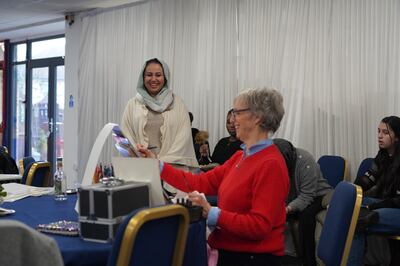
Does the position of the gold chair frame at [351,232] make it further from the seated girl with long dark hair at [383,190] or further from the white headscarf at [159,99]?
the white headscarf at [159,99]

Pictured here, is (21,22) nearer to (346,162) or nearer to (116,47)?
(116,47)

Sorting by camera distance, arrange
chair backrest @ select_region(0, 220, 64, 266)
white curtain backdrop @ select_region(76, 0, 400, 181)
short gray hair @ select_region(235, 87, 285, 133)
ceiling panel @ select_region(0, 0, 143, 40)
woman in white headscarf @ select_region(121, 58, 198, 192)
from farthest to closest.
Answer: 1. ceiling panel @ select_region(0, 0, 143, 40)
2. white curtain backdrop @ select_region(76, 0, 400, 181)
3. woman in white headscarf @ select_region(121, 58, 198, 192)
4. short gray hair @ select_region(235, 87, 285, 133)
5. chair backrest @ select_region(0, 220, 64, 266)

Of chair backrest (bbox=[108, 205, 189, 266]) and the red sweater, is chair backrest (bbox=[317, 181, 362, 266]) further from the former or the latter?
chair backrest (bbox=[108, 205, 189, 266])

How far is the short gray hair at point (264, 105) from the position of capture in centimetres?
198

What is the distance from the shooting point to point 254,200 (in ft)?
6.09

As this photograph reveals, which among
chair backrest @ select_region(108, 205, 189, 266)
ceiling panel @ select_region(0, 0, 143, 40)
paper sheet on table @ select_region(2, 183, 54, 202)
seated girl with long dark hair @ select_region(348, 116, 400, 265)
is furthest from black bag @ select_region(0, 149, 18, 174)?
chair backrest @ select_region(108, 205, 189, 266)

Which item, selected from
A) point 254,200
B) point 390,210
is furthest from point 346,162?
point 254,200

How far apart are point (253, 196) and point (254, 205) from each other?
0.12 ft

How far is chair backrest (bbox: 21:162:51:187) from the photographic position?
152 inches

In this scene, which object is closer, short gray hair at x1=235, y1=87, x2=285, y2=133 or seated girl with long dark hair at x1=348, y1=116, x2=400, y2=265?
short gray hair at x1=235, y1=87, x2=285, y2=133

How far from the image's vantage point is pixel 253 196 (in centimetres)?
187

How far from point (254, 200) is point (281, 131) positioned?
3.38m

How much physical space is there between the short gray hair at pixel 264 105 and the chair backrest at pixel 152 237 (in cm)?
54

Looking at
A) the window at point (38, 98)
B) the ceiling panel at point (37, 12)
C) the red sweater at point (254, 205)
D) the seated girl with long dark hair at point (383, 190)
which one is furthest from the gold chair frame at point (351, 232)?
the window at point (38, 98)
